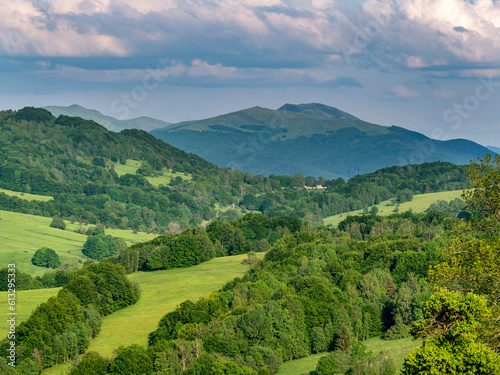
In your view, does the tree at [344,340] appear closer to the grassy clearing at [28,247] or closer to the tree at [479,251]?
the tree at [479,251]

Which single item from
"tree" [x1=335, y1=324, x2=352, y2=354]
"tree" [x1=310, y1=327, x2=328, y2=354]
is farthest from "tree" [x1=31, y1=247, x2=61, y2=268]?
"tree" [x1=335, y1=324, x2=352, y2=354]

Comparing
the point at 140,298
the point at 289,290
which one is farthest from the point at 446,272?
the point at 140,298

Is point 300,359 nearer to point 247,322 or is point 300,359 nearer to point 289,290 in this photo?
point 247,322

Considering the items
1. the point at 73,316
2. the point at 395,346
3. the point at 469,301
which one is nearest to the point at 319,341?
the point at 395,346

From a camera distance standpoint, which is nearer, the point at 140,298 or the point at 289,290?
the point at 289,290

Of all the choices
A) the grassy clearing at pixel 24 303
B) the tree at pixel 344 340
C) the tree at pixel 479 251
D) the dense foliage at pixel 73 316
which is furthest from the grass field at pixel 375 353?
the grassy clearing at pixel 24 303

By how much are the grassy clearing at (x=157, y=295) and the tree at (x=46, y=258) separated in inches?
1858

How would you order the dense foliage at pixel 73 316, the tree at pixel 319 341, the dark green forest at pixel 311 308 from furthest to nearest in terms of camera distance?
the tree at pixel 319 341 < the dense foliage at pixel 73 316 < the dark green forest at pixel 311 308

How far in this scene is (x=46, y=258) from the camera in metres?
168

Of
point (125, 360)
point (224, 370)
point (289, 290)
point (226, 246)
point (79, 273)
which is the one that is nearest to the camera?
point (224, 370)

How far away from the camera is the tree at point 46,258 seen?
166425 mm

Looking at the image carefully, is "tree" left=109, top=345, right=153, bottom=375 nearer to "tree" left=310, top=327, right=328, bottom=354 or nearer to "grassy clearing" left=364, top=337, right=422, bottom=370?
"tree" left=310, top=327, right=328, bottom=354

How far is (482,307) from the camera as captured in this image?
27969mm

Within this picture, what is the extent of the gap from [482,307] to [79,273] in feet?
287
